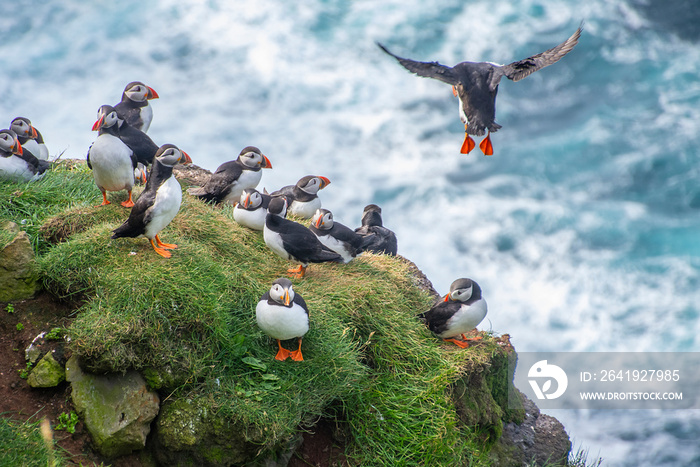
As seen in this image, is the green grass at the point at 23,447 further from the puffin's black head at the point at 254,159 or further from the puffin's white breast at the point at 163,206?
the puffin's black head at the point at 254,159

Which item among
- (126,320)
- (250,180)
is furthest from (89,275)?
(250,180)

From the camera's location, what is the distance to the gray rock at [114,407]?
5.12 meters

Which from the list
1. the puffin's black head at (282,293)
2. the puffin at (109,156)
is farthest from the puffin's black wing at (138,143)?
the puffin's black head at (282,293)

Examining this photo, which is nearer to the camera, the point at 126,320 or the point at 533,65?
the point at 126,320

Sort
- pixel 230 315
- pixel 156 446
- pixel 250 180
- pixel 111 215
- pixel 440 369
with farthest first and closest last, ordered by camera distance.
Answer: pixel 250 180
pixel 111 215
pixel 440 369
pixel 230 315
pixel 156 446

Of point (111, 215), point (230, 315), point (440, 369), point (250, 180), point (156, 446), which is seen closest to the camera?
point (156, 446)

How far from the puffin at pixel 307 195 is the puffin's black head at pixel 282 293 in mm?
3170

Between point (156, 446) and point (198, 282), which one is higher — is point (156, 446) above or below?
below

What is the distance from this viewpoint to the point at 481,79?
618cm

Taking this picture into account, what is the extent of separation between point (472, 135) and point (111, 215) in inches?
166

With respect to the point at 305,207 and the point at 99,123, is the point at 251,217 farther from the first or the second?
the point at 99,123

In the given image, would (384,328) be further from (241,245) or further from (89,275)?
(89,275)

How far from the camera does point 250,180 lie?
8.38 metres

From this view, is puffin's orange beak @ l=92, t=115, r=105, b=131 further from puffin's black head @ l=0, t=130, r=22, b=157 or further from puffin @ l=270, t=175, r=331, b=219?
puffin @ l=270, t=175, r=331, b=219
